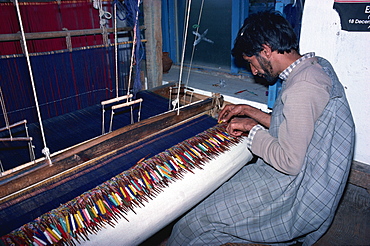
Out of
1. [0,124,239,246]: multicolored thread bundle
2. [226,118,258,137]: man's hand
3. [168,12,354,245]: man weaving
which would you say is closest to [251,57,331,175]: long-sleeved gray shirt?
[168,12,354,245]: man weaving

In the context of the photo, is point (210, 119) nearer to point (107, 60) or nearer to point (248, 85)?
point (107, 60)

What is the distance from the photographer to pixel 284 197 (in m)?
1.54

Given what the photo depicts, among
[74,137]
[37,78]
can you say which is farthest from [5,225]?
[37,78]

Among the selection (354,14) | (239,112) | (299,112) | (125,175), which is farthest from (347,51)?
(125,175)

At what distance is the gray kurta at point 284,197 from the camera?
1.40m

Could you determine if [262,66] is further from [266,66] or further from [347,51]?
[347,51]

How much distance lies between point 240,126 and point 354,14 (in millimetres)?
1586

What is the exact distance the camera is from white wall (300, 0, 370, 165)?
243cm

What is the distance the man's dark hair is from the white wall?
→ 1372mm

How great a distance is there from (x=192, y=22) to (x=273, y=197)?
383cm

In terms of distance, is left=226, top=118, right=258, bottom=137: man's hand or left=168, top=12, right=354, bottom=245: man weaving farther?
left=226, top=118, right=258, bottom=137: man's hand

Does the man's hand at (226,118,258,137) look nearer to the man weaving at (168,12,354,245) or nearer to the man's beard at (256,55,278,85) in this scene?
the man weaving at (168,12,354,245)

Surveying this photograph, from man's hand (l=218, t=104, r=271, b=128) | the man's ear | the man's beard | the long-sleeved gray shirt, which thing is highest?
the man's ear

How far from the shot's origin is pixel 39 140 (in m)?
1.95
